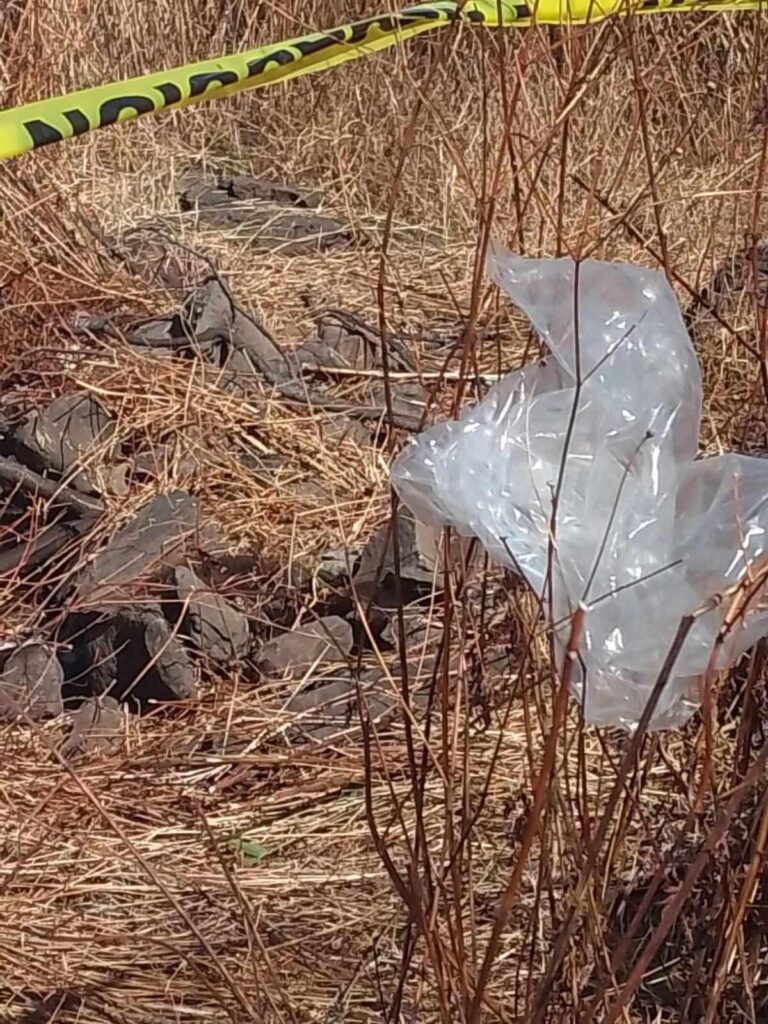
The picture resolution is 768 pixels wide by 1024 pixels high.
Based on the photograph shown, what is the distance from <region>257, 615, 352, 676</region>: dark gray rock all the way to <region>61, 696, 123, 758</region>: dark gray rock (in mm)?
286

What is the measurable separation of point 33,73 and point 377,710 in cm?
255

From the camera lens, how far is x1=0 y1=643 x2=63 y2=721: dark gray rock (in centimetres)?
246

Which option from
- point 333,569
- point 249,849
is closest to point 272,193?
point 333,569

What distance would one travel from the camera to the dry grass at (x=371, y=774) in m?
1.29

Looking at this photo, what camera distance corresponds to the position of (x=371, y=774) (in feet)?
6.47

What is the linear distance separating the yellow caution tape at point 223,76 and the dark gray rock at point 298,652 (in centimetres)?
94

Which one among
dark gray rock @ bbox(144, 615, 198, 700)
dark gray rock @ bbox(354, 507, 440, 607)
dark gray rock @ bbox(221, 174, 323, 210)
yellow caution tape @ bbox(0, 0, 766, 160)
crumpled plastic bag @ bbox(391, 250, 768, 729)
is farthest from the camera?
dark gray rock @ bbox(221, 174, 323, 210)

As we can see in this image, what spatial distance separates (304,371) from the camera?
3.74 meters

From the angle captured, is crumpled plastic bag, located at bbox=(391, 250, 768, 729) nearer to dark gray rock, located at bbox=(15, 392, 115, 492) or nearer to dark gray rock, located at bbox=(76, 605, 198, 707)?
dark gray rock, located at bbox=(76, 605, 198, 707)

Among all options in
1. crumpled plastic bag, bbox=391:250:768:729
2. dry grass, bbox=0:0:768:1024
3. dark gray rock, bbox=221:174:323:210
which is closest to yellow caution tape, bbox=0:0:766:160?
dry grass, bbox=0:0:768:1024

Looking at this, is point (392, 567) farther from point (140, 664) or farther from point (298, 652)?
point (140, 664)

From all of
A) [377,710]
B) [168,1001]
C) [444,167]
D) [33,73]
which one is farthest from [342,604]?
[444,167]

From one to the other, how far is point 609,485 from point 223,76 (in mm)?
1433

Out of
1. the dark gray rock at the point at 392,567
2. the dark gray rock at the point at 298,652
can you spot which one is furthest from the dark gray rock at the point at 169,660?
the dark gray rock at the point at 392,567
